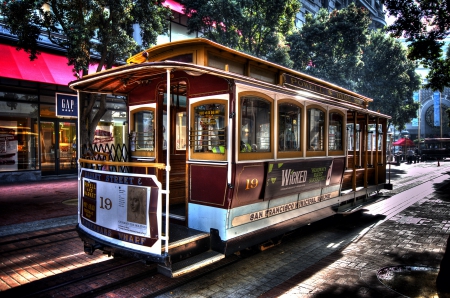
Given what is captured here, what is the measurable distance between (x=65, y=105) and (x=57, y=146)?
5.94 metres

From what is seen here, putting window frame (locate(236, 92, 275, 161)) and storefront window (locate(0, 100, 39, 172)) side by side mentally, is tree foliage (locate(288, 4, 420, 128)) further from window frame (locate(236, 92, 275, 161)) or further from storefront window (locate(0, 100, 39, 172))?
window frame (locate(236, 92, 275, 161))

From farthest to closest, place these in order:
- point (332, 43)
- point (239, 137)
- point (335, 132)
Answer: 1. point (332, 43)
2. point (335, 132)
3. point (239, 137)

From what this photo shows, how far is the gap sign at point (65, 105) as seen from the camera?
1078 cm

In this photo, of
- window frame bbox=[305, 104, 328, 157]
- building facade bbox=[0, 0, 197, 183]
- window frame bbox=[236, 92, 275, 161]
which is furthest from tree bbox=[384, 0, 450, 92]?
building facade bbox=[0, 0, 197, 183]

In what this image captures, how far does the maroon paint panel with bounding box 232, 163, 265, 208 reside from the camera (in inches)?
192

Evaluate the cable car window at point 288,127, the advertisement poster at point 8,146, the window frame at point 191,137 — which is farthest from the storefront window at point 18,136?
the cable car window at point 288,127

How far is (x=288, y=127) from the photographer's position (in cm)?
604

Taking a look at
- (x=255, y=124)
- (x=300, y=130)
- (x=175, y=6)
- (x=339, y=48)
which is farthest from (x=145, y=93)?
(x=339, y=48)

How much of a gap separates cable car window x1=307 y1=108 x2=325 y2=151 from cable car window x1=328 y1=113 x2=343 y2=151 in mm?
414

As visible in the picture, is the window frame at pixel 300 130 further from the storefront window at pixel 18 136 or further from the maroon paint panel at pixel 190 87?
the storefront window at pixel 18 136

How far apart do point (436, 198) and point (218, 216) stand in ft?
37.9

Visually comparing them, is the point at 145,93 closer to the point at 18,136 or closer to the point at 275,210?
the point at 275,210

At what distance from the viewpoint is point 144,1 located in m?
10.2

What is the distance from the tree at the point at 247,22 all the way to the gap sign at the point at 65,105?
8.44m
